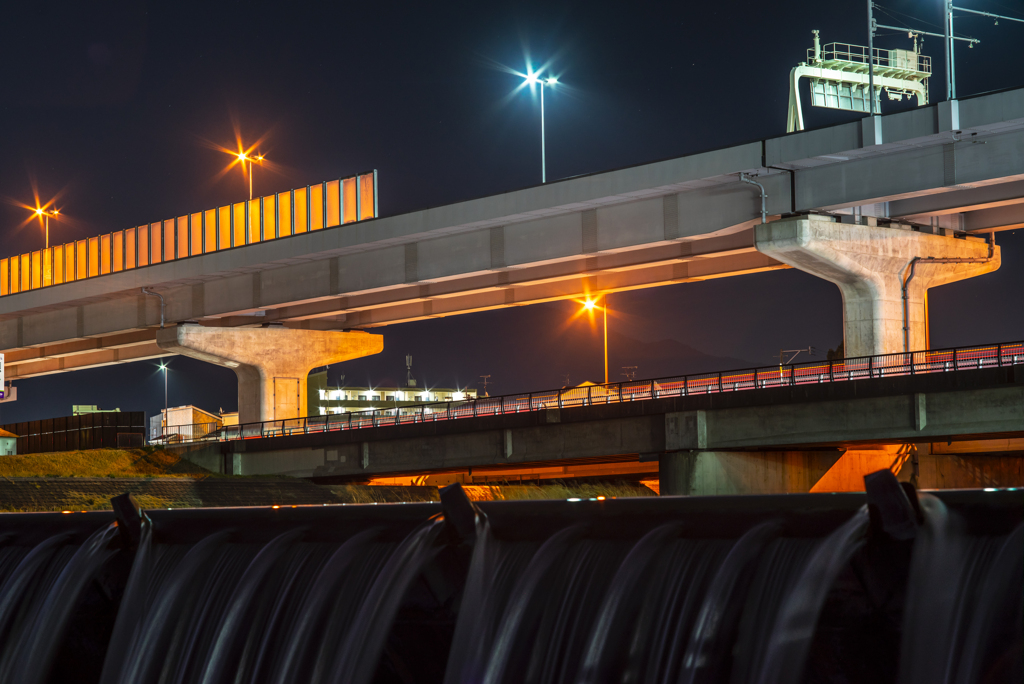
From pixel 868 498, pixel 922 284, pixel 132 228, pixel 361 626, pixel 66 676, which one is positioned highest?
pixel 132 228

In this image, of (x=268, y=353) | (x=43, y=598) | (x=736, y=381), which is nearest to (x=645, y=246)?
(x=736, y=381)

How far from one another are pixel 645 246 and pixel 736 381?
304 inches

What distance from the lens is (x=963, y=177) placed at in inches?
1410

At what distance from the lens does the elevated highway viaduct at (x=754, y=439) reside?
33.2 m

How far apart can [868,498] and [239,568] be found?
7845 millimetres

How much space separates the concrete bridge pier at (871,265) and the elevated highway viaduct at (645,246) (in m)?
0.06

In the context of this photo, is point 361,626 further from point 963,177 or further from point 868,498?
point 963,177

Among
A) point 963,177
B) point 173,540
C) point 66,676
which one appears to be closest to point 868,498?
point 173,540

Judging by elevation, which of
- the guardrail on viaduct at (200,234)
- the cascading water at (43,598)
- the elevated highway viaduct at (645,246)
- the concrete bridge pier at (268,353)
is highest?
the guardrail on viaduct at (200,234)

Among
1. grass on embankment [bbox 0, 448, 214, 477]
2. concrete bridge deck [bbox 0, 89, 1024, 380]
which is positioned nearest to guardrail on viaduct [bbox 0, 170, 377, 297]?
concrete bridge deck [bbox 0, 89, 1024, 380]

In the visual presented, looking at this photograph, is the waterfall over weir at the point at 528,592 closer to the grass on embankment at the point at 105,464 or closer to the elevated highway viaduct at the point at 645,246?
the elevated highway viaduct at the point at 645,246

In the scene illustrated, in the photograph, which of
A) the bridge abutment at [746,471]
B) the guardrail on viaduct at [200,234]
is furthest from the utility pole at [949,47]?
the guardrail on viaduct at [200,234]

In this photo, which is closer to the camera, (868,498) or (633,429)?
(868,498)

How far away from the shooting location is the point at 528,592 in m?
11.8
